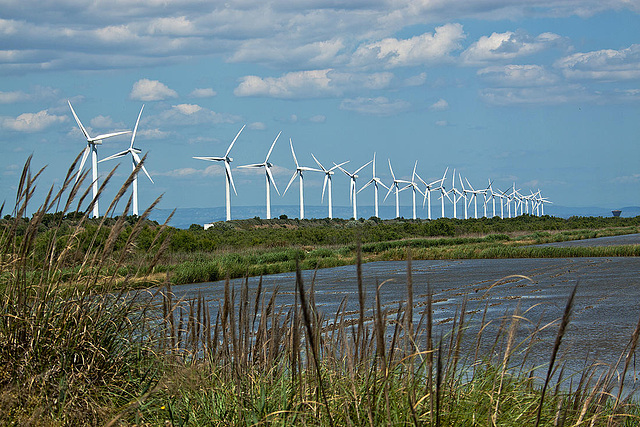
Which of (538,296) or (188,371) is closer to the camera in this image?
(188,371)

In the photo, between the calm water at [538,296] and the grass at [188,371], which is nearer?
the grass at [188,371]

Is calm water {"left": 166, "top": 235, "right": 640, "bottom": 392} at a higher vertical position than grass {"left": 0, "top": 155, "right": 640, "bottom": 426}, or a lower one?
lower

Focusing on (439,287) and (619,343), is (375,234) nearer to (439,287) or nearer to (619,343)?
(439,287)

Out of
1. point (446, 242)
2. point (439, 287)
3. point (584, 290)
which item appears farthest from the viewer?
point (446, 242)

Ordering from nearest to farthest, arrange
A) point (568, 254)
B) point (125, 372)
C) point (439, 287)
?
point (125, 372) < point (439, 287) < point (568, 254)

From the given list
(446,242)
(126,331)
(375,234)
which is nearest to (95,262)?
(126,331)

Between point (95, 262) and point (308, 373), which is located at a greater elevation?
point (95, 262)

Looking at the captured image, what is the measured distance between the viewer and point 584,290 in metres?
24.6

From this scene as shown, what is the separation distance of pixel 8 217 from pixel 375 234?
6918cm

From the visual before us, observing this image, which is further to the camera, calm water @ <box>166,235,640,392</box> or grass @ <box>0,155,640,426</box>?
calm water @ <box>166,235,640,392</box>

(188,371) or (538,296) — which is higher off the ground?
(188,371)

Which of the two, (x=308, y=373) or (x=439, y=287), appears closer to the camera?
(x=308, y=373)

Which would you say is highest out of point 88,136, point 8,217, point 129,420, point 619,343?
point 88,136

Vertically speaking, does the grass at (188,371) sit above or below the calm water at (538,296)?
above
